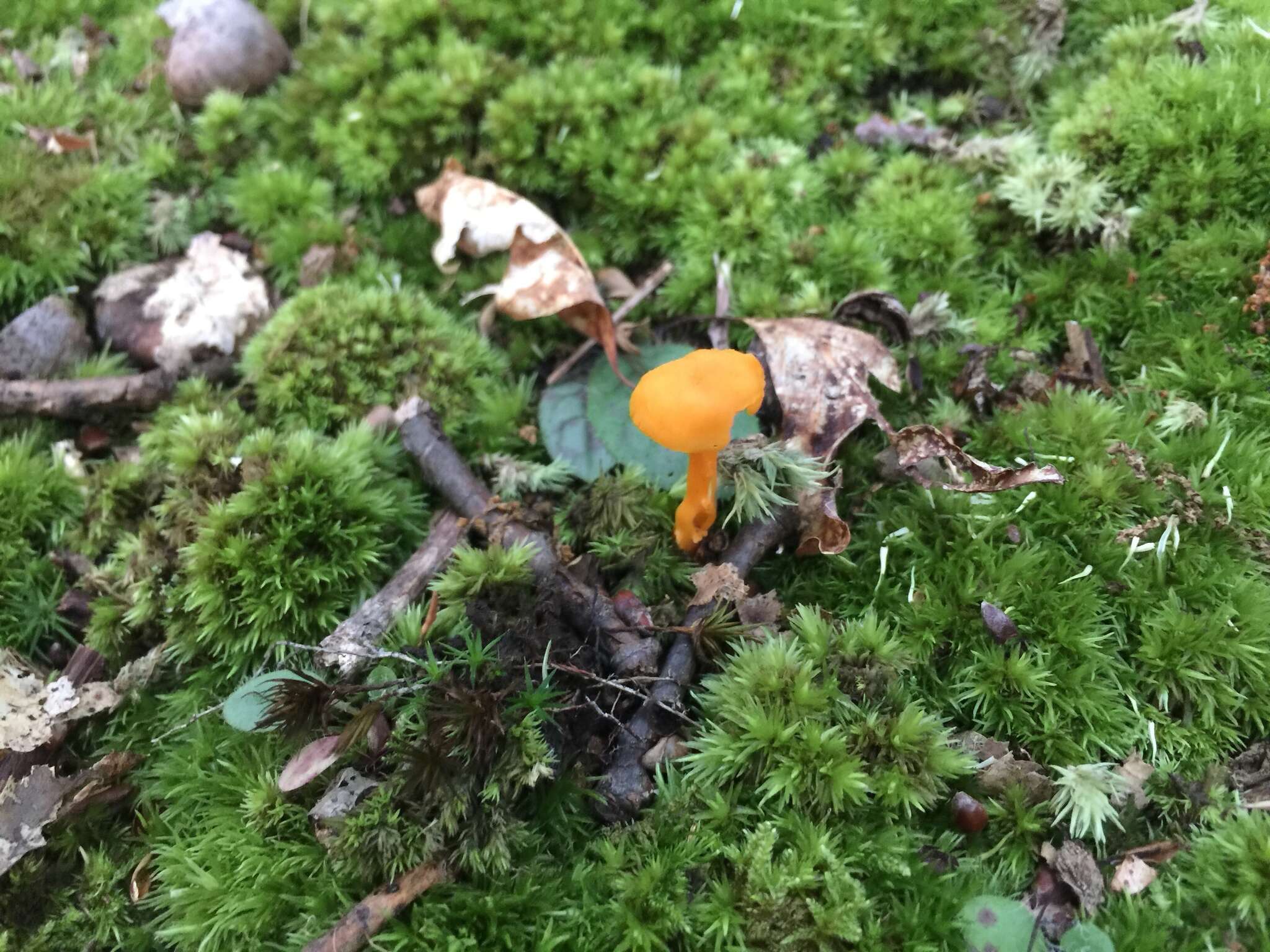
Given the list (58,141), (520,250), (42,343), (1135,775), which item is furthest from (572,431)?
(58,141)

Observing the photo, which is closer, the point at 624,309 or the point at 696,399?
the point at 696,399

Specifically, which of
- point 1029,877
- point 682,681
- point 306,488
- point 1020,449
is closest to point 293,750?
point 306,488

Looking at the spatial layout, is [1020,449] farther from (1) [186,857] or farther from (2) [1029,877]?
(1) [186,857]

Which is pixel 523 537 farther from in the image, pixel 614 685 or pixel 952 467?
pixel 952 467

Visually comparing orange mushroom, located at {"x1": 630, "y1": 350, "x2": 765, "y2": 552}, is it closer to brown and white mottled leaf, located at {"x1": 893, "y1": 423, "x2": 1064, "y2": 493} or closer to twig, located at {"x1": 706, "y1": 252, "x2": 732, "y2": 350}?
brown and white mottled leaf, located at {"x1": 893, "y1": 423, "x2": 1064, "y2": 493}

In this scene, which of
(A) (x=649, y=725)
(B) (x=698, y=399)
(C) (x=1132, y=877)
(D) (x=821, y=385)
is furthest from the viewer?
(D) (x=821, y=385)

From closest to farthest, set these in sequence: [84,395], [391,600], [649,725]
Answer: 1. [649,725]
2. [391,600]
3. [84,395]

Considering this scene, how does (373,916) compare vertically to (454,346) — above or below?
below
